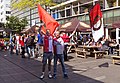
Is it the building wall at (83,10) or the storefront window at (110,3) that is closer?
the building wall at (83,10)

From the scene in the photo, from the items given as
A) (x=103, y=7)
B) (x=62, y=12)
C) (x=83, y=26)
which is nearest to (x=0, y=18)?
(x=62, y=12)

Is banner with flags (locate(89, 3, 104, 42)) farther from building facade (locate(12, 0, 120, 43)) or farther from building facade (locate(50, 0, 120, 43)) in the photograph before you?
building facade (locate(12, 0, 120, 43))

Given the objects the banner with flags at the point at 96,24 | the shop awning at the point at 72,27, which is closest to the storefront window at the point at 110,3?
the shop awning at the point at 72,27

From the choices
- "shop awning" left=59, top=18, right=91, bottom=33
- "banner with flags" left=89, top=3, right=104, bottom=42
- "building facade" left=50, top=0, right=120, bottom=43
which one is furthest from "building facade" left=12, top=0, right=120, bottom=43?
"banner with flags" left=89, top=3, right=104, bottom=42

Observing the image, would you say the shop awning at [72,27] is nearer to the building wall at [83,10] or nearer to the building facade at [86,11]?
the building facade at [86,11]

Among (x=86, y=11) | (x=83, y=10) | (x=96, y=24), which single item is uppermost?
(x=83, y=10)

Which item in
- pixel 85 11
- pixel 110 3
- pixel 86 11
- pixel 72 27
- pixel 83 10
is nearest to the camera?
pixel 72 27

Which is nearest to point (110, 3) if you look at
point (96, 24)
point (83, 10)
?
point (83, 10)

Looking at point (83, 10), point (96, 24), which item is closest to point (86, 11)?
point (83, 10)

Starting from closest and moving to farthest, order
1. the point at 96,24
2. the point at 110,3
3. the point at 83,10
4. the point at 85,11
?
the point at 96,24 < the point at 110,3 < the point at 85,11 < the point at 83,10

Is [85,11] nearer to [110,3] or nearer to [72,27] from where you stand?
[110,3]

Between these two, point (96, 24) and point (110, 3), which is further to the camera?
point (110, 3)

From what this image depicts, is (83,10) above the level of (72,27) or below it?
above

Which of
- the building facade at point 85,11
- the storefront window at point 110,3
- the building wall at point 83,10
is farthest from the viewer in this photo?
the storefront window at point 110,3
